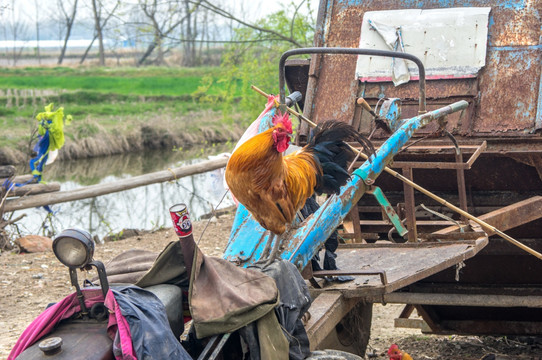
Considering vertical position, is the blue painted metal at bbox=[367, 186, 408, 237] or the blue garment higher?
the blue painted metal at bbox=[367, 186, 408, 237]

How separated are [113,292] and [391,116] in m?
2.39

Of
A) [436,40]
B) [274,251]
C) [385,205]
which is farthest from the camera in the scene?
[436,40]

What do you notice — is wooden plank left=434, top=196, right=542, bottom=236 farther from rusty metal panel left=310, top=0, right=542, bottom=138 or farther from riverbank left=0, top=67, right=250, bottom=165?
riverbank left=0, top=67, right=250, bottom=165

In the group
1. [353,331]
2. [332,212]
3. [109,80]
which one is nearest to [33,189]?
[353,331]

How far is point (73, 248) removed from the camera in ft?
9.78

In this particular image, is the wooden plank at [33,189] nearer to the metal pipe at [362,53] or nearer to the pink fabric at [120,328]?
the metal pipe at [362,53]

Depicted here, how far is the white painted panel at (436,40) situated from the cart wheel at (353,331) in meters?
2.04

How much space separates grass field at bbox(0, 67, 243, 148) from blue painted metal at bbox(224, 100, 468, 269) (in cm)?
1041

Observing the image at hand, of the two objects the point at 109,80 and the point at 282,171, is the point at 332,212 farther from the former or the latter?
the point at 109,80

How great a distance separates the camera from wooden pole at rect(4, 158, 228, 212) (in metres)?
9.55

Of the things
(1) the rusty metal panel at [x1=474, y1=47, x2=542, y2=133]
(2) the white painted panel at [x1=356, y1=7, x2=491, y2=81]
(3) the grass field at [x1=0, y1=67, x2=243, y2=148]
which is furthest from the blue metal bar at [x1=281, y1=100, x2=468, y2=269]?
(3) the grass field at [x1=0, y1=67, x2=243, y2=148]

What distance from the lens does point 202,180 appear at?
17.0m

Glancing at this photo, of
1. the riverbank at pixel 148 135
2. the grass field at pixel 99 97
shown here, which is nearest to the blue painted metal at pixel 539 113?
the grass field at pixel 99 97

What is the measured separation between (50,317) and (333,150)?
6.57ft
